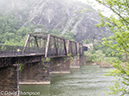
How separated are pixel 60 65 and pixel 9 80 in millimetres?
26416

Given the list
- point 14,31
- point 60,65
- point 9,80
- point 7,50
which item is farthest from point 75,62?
point 14,31

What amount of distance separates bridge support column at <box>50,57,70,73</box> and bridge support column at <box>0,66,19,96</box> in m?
24.9

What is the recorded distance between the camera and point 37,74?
2673cm

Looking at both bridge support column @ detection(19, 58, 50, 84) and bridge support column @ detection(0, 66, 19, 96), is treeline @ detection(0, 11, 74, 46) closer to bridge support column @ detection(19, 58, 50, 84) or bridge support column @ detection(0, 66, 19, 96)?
bridge support column @ detection(19, 58, 50, 84)

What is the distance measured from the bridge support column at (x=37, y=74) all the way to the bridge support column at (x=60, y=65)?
15.4 m

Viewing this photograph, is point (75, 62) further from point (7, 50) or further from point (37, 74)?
point (7, 50)

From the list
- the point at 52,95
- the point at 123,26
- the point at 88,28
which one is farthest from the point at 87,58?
the point at 123,26

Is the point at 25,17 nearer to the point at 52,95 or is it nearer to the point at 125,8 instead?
the point at 52,95

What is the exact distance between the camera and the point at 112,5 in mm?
8070

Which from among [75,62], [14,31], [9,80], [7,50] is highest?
[14,31]

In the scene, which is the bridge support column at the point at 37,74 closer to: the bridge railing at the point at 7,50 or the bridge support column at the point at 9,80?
the bridge support column at the point at 9,80

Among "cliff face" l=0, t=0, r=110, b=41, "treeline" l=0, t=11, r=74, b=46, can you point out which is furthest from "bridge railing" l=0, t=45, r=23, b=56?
"cliff face" l=0, t=0, r=110, b=41

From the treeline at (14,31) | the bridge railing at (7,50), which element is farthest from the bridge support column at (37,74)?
the treeline at (14,31)

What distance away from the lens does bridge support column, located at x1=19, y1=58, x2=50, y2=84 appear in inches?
1050
